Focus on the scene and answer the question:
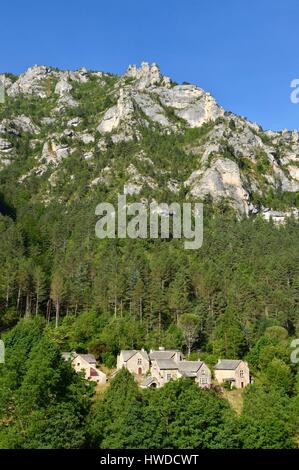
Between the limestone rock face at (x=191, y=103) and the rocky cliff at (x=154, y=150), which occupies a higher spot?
the limestone rock face at (x=191, y=103)

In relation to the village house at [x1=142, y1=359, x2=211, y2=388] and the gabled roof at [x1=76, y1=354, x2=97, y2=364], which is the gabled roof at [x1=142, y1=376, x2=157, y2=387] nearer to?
the village house at [x1=142, y1=359, x2=211, y2=388]

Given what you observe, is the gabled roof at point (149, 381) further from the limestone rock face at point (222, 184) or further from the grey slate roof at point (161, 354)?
the limestone rock face at point (222, 184)

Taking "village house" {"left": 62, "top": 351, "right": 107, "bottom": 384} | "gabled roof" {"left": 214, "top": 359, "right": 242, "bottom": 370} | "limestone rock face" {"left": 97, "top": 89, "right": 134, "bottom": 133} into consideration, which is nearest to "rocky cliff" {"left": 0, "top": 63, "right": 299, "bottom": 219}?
"limestone rock face" {"left": 97, "top": 89, "right": 134, "bottom": 133}

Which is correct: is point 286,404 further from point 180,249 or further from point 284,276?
point 180,249

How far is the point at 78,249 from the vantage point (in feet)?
306

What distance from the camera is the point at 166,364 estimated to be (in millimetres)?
53625

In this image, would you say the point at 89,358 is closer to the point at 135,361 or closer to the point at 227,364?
the point at 135,361

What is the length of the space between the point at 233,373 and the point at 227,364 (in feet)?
4.44

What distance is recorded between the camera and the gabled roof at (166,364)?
52812mm

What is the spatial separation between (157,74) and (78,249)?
127723 mm

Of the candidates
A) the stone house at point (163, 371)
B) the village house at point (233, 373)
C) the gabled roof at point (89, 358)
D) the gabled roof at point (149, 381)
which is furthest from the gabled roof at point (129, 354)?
the village house at point (233, 373)

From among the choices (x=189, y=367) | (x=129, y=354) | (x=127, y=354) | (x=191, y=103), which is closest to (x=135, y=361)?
(x=129, y=354)

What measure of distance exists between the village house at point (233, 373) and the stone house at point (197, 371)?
1.60 metres

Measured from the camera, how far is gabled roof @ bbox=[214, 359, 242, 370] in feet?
181
